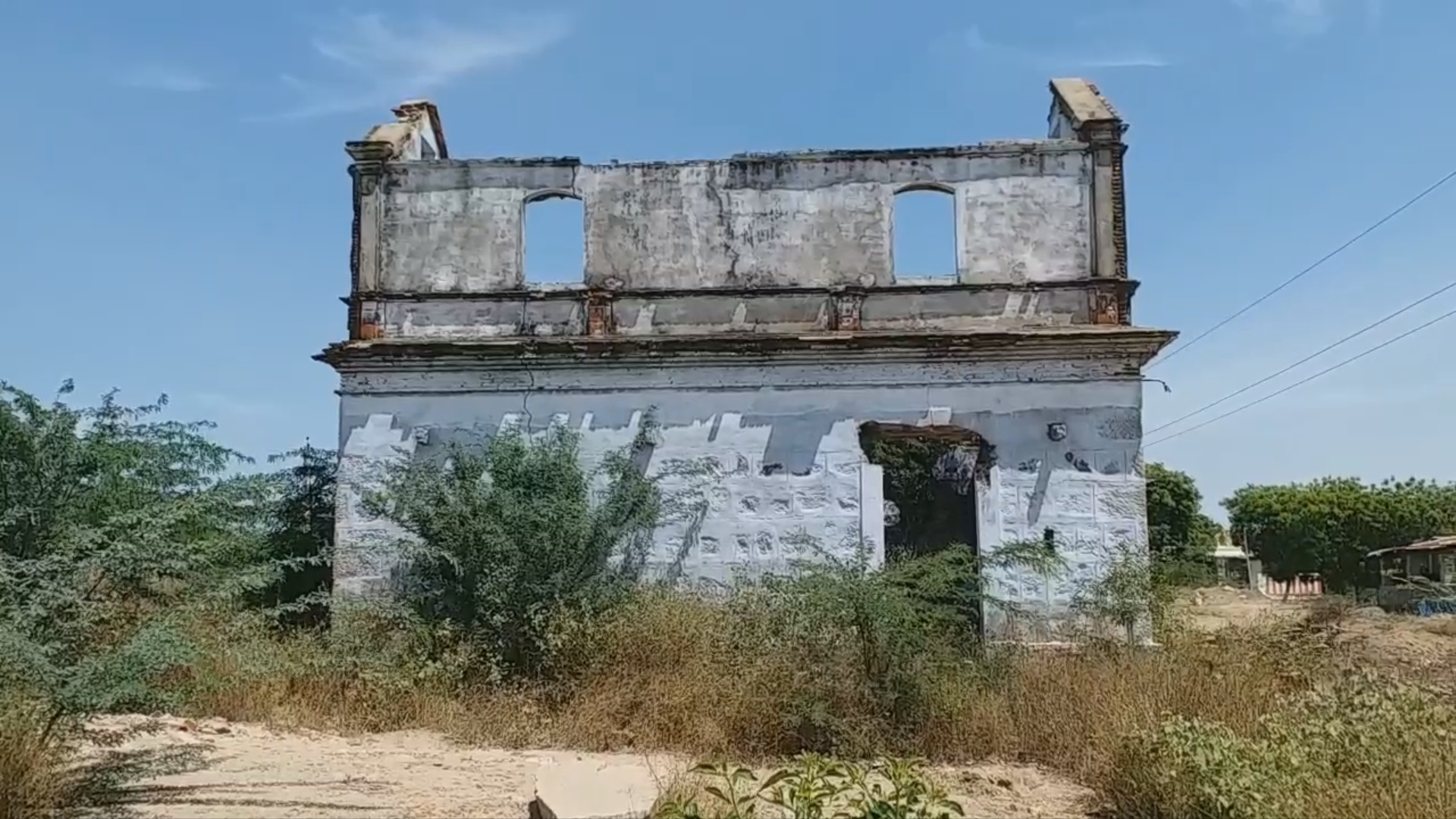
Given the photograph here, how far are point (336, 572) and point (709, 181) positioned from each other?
6516mm

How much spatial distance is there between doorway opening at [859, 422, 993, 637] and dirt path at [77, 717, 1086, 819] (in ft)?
10.0

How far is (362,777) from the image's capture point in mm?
9711

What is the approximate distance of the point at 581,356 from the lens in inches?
599

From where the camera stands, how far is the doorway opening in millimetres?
13172

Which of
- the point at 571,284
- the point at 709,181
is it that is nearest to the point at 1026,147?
the point at 709,181

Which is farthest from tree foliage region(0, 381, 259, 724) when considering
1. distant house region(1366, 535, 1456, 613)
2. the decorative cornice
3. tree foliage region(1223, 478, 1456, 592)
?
tree foliage region(1223, 478, 1456, 592)

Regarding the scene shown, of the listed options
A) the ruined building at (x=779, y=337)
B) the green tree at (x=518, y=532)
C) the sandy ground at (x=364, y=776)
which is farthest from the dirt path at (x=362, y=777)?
the ruined building at (x=779, y=337)

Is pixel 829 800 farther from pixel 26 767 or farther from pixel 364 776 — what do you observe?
pixel 26 767

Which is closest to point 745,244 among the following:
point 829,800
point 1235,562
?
point 829,800

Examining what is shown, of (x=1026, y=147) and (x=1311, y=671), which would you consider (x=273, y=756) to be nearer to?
(x=1311, y=671)

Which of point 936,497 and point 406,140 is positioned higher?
point 406,140

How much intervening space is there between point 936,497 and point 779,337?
5.53 meters

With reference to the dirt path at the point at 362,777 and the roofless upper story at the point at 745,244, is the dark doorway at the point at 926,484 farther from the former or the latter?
the dirt path at the point at 362,777

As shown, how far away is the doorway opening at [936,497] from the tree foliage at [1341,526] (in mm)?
36224
